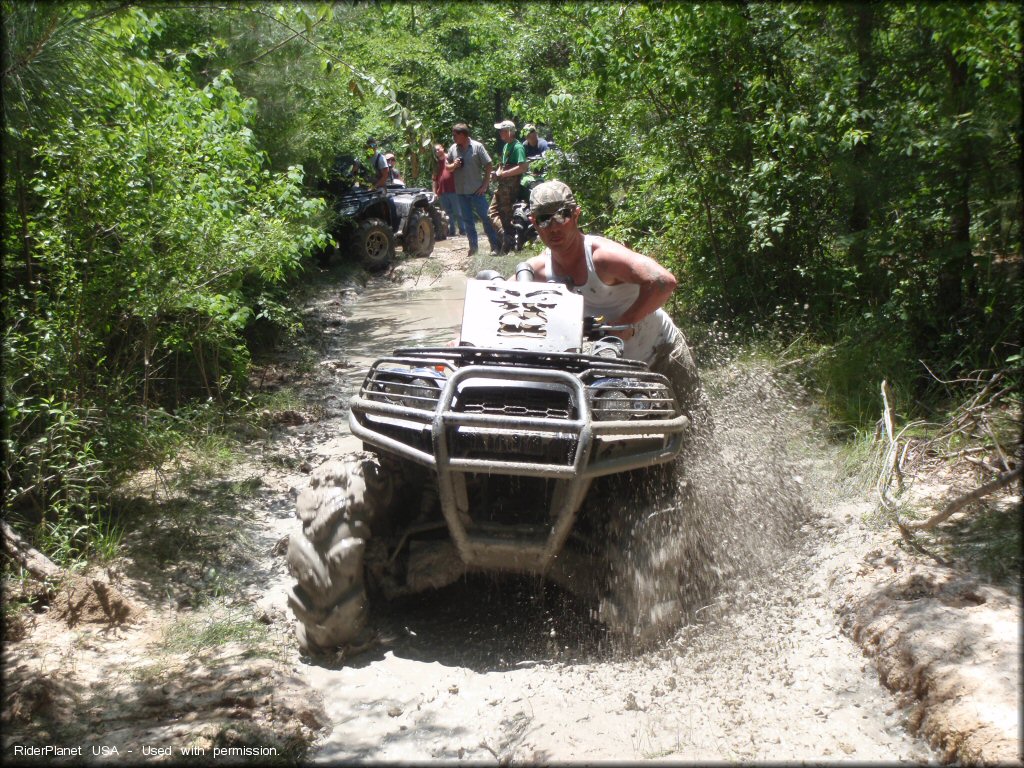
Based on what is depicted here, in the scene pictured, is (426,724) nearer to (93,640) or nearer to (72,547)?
(93,640)

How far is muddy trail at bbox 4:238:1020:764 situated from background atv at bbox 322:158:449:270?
8.73m

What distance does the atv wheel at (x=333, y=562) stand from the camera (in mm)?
3879

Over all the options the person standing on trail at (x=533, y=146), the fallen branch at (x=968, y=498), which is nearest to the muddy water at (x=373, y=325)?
the person standing on trail at (x=533, y=146)

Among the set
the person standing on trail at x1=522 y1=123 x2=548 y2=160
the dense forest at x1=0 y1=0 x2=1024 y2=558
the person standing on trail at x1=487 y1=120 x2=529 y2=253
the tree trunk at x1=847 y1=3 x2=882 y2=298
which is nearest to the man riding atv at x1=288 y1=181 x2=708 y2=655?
the dense forest at x1=0 y1=0 x2=1024 y2=558

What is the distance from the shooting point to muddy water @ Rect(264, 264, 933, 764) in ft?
10.4

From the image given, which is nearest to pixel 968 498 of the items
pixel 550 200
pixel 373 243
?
pixel 550 200

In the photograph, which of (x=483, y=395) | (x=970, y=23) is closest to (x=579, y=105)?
(x=970, y=23)

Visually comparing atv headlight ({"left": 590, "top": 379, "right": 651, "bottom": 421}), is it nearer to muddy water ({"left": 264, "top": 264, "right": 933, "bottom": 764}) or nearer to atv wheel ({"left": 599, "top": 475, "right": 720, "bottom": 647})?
atv wheel ({"left": 599, "top": 475, "right": 720, "bottom": 647})

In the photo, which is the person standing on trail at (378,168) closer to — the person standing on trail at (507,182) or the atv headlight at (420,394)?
the person standing on trail at (507,182)

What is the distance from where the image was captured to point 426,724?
3.49 m

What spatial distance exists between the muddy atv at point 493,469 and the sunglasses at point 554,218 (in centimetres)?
35

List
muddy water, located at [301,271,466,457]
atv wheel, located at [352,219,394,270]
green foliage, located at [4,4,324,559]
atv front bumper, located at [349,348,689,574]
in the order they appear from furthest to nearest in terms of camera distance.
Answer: atv wheel, located at [352,219,394,270], muddy water, located at [301,271,466,457], green foliage, located at [4,4,324,559], atv front bumper, located at [349,348,689,574]

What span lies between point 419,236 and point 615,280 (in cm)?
1061

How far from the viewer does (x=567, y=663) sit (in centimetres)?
384
